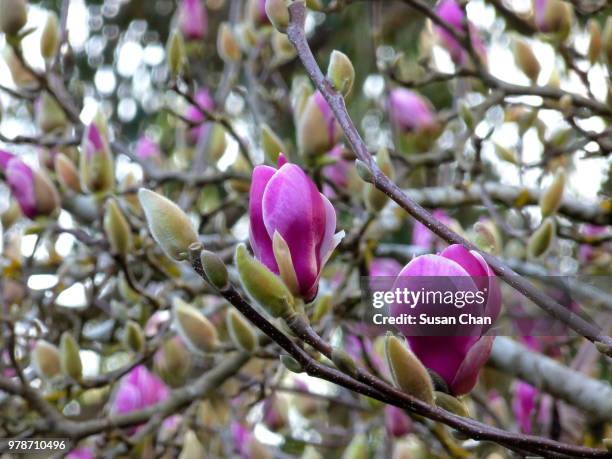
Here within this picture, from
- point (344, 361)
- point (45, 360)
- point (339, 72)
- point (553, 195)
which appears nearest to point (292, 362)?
point (344, 361)

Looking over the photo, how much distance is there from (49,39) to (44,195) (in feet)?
0.71

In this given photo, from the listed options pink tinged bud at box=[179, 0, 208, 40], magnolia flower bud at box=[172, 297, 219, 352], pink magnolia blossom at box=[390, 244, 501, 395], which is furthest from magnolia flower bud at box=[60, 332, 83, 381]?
pink tinged bud at box=[179, 0, 208, 40]

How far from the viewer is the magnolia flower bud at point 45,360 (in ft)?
3.03

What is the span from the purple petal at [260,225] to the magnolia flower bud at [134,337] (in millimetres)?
422

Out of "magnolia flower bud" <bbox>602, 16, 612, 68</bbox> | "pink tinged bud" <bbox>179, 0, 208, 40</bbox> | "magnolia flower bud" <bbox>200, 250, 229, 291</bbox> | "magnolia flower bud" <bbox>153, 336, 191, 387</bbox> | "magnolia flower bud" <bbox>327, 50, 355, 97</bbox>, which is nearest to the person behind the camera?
"magnolia flower bud" <bbox>200, 250, 229, 291</bbox>

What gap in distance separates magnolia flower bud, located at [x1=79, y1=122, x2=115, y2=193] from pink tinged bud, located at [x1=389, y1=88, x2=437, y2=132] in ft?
1.64

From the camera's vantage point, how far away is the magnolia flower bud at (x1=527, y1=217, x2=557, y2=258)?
75 centimetres

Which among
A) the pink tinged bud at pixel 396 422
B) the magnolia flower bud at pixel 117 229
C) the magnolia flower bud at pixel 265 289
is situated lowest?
the pink tinged bud at pixel 396 422

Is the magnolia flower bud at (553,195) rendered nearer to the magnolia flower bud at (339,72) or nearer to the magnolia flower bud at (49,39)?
the magnolia flower bud at (339,72)

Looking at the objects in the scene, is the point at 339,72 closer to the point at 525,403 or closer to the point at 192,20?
the point at 525,403

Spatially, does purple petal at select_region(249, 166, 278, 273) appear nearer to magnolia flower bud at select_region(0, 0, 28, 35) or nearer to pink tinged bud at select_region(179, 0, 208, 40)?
magnolia flower bud at select_region(0, 0, 28, 35)

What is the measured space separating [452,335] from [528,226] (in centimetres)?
65

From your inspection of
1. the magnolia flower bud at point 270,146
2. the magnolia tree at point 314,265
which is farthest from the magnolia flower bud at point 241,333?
the magnolia flower bud at point 270,146

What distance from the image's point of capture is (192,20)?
4.84 ft
